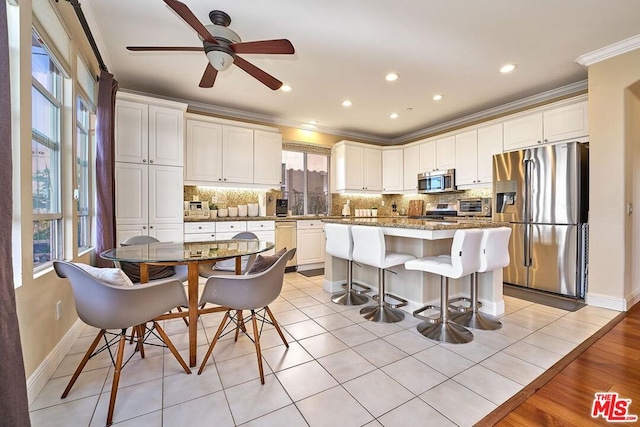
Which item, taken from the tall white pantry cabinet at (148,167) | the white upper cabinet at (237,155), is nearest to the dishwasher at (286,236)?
the white upper cabinet at (237,155)

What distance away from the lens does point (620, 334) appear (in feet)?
8.00

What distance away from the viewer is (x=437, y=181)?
5309 mm

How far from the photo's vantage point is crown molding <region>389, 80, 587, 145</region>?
151 inches

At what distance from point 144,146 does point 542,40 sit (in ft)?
15.3

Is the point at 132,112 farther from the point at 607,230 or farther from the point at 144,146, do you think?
the point at 607,230

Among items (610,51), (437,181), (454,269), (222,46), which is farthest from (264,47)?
(437,181)

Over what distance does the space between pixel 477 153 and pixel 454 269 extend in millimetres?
3193

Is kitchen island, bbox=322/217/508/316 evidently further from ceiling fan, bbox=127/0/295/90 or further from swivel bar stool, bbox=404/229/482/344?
ceiling fan, bbox=127/0/295/90

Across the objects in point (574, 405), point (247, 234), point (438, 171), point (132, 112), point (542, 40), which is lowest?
point (574, 405)

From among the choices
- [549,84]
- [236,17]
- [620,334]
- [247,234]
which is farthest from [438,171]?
[236,17]

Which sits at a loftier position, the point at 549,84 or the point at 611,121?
the point at 549,84

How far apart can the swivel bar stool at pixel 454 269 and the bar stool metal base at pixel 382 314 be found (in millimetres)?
256

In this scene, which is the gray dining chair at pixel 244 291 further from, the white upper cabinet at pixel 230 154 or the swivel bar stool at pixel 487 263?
the white upper cabinet at pixel 230 154

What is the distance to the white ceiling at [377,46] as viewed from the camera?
2393 millimetres
